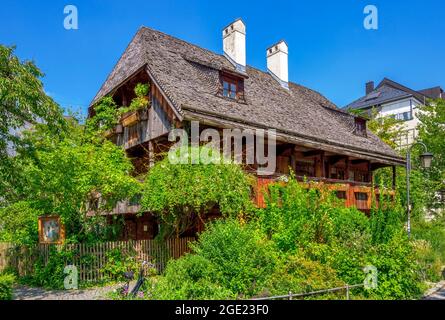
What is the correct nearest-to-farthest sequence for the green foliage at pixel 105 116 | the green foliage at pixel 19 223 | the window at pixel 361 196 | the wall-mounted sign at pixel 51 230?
the wall-mounted sign at pixel 51 230, the green foliage at pixel 19 223, the window at pixel 361 196, the green foliage at pixel 105 116

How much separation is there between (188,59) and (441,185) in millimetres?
23917

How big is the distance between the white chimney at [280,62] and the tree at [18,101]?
1615cm

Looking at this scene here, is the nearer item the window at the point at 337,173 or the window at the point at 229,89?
the window at the point at 229,89

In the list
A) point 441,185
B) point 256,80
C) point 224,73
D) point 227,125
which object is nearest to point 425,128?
point 441,185

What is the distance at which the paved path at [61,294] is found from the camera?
11.8 metres

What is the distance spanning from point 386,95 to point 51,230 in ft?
152

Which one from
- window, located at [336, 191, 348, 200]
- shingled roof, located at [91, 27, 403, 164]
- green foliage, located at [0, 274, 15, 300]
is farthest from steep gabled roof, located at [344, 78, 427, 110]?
green foliage, located at [0, 274, 15, 300]

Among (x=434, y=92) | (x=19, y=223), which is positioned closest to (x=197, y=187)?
(x=19, y=223)

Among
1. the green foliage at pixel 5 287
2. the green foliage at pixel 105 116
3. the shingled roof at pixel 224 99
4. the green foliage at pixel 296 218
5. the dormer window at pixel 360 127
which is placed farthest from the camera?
the dormer window at pixel 360 127

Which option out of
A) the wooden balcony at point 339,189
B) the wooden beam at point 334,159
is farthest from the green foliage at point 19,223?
the wooden beam at point 334,159

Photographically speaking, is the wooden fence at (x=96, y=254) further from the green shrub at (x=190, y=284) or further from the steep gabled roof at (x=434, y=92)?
the steep gabled roof at (x=434, y=92)

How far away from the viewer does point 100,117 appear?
19844mm

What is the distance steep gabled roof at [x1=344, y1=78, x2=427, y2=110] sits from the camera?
4823 cm

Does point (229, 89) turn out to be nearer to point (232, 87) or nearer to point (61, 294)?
point (232, 87)
